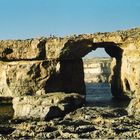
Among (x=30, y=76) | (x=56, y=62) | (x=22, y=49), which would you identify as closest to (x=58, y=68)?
(x=56, y=62)

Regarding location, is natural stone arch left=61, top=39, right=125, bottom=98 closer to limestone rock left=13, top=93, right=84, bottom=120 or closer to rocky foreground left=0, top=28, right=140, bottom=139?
rocky foreground left=0, top=28, right=140, bottom=139

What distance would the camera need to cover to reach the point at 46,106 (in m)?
50.5

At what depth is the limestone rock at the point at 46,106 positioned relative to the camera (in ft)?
162

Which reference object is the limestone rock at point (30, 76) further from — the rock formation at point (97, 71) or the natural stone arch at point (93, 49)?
the rock formation at point (97, 71)

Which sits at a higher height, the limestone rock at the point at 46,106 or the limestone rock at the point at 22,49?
the limestone rock at the point at 22,49

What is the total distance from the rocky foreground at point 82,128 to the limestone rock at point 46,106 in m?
3.39

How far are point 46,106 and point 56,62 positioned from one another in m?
19.0

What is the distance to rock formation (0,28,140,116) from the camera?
6645 cm

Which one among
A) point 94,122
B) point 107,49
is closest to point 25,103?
point 94,122

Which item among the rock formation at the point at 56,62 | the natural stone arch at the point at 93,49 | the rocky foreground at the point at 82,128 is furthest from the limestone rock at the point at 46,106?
the natural stone arch at the point at 93,49

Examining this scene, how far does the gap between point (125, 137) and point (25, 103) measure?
67.7 feet

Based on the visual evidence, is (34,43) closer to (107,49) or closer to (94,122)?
(107,49)

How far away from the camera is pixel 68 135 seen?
3559 centimetres

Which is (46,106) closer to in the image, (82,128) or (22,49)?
(82,128)
